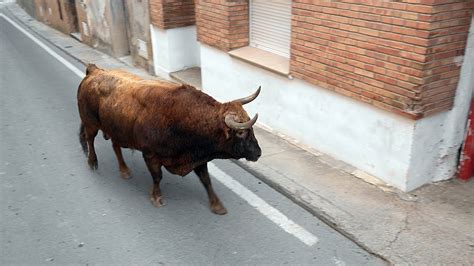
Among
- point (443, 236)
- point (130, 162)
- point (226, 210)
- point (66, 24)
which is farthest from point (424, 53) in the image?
point (66, 24)

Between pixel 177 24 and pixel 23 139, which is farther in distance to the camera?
pixel 177 24

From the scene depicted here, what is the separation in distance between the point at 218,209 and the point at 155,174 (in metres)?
0.82

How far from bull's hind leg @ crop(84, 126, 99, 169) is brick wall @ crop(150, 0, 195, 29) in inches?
171

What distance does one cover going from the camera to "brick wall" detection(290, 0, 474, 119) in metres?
4.62

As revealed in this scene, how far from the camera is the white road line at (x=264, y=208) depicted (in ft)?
15.5

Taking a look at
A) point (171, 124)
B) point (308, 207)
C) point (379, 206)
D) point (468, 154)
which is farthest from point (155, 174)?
point (468, 154)

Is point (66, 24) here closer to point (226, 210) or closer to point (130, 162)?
point (130, 162)

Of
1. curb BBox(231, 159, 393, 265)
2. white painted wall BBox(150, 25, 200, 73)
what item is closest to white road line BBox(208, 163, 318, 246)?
curb BBox(231, 159, 393, 265)

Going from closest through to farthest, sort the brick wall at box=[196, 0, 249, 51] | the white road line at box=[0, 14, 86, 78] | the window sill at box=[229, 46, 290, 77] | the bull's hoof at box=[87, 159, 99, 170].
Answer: the bull's hoof at box=[87, 159, 99, 170] → the window sill at box=[229, 46, 290, 77] → the brick wall at box=[196, 0, 249, 51] → the white road line at box=[0, 14, 86, 78]

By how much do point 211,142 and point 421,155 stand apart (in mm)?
2392

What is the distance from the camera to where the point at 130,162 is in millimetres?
6504

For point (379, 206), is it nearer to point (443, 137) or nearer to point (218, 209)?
point (443, 137)

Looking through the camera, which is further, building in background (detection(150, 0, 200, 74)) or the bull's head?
building in background (detection(150, 0, 200, 74))

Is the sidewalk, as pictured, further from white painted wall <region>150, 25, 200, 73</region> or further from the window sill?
white painted wall <region>150, 25, 200, 73</region>
